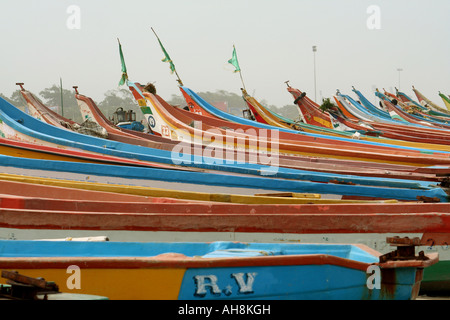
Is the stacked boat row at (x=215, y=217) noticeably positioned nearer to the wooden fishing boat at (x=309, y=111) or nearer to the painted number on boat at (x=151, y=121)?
the painted number on boat at (x=151, y=121)

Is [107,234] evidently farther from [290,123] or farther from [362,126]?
[362,126]

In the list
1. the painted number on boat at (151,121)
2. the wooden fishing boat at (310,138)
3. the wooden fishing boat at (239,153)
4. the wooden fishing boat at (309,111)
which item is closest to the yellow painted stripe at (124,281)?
the wooden fishing boat at (239,153)

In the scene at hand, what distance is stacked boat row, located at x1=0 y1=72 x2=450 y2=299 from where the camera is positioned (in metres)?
4.06

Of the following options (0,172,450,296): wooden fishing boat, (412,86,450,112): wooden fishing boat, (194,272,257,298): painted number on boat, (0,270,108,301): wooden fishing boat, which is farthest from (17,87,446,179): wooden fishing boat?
(412,86,450,112): wooden fishing boat

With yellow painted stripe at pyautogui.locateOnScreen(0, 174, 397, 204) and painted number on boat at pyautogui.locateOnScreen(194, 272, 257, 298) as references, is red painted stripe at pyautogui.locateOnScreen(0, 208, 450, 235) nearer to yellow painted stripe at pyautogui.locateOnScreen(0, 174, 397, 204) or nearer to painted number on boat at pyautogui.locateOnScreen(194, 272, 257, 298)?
yellow painted stripe at pyautogui.locateOnScreen(0, 174, 397, 204)

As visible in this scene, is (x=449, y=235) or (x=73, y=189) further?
(x=73, y=189)

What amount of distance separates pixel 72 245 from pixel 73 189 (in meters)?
2.06

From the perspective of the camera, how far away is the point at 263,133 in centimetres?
1318

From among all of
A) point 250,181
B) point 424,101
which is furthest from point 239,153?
point 424,101

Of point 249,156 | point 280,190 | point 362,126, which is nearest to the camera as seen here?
point 280,190

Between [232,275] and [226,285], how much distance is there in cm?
8
